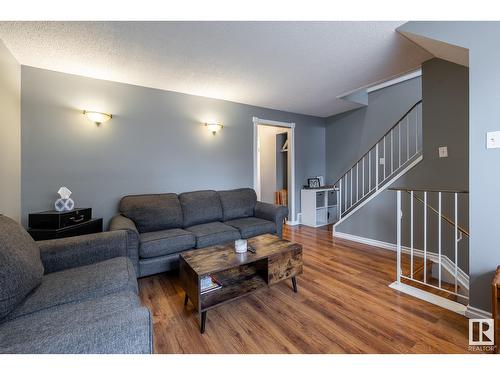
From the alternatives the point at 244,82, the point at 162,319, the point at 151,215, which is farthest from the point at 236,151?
the point at 162,319

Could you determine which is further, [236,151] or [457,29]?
[236,151]

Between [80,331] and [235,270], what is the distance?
4.58 feet

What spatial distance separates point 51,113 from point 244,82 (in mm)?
2393

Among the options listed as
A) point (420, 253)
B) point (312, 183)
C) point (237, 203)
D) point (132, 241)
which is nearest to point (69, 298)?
point (132, 241)

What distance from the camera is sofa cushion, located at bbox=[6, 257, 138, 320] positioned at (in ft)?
3.78

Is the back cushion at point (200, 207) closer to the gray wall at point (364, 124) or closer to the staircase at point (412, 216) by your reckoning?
the staircase at point (412, 216)

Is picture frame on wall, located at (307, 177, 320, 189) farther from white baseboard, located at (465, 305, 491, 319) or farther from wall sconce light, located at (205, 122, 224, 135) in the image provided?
white baseboard, located at (465, 305, 491, 319)

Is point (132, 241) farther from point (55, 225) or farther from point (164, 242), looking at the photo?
point (55, 225)

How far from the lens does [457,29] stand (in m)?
1.60

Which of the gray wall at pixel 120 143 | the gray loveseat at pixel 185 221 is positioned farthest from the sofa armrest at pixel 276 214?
the gray wall at pixel 120 143

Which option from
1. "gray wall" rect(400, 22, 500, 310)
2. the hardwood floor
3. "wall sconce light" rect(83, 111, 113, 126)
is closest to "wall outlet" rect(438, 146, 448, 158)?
"gray wall" rect(400, 22, 500, 310)

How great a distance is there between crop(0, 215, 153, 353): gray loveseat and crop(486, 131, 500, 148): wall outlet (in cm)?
239
